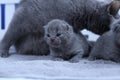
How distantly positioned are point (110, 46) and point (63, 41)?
22 cm

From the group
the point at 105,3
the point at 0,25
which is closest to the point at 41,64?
the point at 105,3

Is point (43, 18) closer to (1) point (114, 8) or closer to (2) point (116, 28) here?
(1) point (114, 8)

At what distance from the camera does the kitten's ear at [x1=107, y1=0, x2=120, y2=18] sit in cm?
199

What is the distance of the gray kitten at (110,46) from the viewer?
1.72 m

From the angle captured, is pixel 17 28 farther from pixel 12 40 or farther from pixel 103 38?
pixel 103 38

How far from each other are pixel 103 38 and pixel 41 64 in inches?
16.9

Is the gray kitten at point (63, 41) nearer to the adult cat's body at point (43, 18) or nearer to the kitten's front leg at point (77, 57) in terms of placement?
the kitten's front leg at point (77, 57)

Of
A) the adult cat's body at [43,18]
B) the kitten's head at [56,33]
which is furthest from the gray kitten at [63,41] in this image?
the adult cat's body at [43,18]

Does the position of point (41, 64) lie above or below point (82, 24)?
below

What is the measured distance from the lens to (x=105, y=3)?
6.96 feet

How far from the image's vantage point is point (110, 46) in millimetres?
1764

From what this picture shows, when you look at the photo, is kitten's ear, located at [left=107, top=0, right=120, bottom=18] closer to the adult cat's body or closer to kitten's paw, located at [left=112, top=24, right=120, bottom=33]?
the adult cat's body

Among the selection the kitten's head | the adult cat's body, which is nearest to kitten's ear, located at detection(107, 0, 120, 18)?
the adult cat's body

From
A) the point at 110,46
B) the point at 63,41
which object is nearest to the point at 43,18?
the point at 63,41
